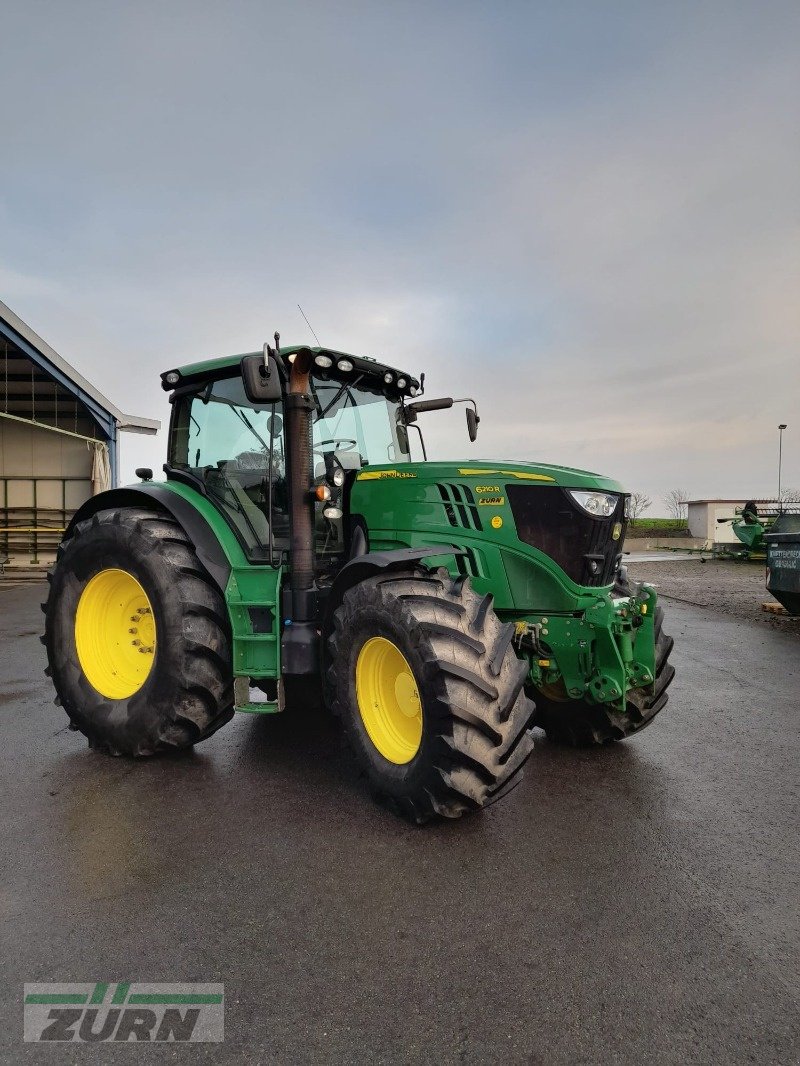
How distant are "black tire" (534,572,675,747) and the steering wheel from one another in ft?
6.00

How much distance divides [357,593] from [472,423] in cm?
183

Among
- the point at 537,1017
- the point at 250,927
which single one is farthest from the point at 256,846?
the point at 537,1017

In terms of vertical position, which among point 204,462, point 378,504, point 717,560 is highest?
point 204,462

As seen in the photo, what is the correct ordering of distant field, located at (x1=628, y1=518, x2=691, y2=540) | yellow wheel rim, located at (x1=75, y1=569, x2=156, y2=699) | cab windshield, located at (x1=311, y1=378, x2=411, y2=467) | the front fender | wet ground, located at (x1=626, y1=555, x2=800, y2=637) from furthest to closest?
distant field, located at (x1=628, y1=518, x2=691, y2=540), wet ground, located at (x1=626, y1=555, x2=800, y2=637), yellow wheel rim, located at (x1=75, y1=569, x2=156, y2=699), cab windshield, located at (x1=311, y1=378, x2=411, y2=467), the front fender

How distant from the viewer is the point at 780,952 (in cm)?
210

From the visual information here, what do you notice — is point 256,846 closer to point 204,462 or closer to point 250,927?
point 250,927

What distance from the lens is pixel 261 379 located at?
10.6 ft

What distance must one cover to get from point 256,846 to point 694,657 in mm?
5714

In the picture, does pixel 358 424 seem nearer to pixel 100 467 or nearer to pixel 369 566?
pixel 369 566

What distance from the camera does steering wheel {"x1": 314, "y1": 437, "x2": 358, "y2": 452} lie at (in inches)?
156

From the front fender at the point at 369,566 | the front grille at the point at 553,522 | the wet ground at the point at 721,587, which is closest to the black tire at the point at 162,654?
the front fender at the point at 369,566

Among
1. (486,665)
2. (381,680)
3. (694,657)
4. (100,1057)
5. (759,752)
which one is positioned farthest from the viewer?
(694,657)

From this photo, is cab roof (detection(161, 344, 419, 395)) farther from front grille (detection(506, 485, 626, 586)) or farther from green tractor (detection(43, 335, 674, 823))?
front grille (detection(506, 485, 626, 586))

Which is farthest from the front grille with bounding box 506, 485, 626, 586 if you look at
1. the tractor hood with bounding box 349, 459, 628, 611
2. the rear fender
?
the rear fender
